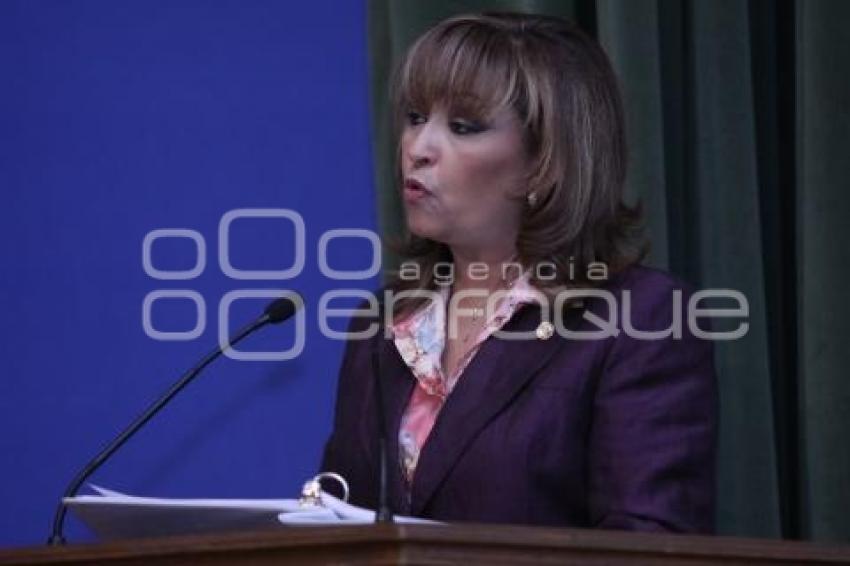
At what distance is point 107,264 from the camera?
2.70m

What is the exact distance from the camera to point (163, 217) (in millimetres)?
2701

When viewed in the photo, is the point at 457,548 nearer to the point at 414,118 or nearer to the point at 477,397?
the point at 477,397

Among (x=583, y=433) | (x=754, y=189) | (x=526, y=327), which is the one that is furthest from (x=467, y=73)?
(x=754, y=189)

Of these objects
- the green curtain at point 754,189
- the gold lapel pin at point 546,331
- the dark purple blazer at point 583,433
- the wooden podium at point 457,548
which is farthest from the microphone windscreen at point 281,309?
the wooden podium at point 457,548

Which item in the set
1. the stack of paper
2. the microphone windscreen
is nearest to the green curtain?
the microphone windscreen

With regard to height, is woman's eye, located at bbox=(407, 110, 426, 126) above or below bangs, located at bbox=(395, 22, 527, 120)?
below

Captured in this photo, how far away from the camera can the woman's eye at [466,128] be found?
215 centimetres

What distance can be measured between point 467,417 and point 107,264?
32.6 inches

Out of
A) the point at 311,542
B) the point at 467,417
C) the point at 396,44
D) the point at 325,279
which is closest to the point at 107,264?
the point at 325,279

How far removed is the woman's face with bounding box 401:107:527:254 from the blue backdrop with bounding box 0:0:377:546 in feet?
1.86

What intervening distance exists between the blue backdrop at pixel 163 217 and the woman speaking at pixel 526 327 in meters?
0.42

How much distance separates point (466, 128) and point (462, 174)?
0.05 m

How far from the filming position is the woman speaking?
79.1 inches

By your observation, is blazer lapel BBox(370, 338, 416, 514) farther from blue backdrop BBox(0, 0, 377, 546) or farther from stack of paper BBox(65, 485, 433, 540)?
blue backdrop BBox(0, 0, 377, 546)
